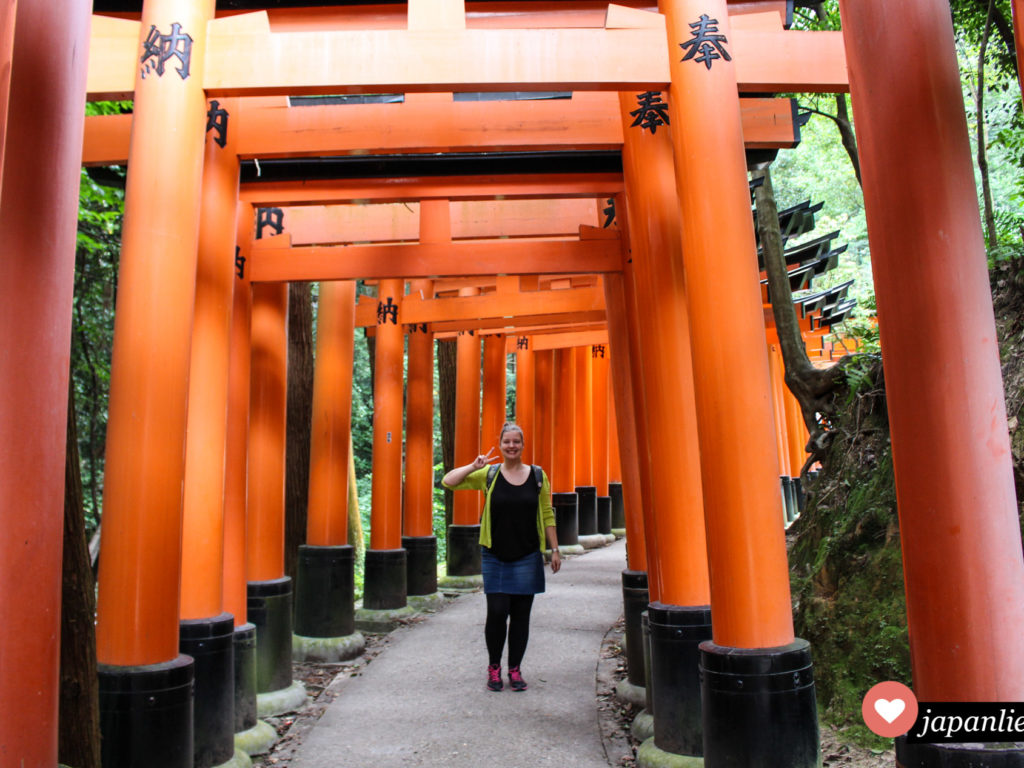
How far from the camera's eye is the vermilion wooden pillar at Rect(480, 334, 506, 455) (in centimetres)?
1375

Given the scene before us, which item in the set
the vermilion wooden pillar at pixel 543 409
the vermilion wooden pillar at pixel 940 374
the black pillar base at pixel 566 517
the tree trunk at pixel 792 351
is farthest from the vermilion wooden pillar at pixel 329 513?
the vermilion wooden pillar at pixel 543 409

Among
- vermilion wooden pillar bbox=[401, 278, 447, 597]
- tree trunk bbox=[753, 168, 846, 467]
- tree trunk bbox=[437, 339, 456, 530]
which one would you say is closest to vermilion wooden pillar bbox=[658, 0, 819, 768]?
tree trunk bbox=[753, 168, 846, 467]

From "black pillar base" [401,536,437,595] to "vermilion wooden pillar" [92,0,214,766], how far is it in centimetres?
671

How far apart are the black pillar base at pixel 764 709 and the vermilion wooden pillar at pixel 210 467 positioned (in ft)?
8.95

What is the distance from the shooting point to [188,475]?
16.4 ft

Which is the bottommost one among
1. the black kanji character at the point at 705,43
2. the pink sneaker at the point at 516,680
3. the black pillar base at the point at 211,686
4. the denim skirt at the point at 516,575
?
the pink sneaker at the point at 516,680

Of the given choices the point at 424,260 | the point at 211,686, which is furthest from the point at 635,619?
the point at 424,260

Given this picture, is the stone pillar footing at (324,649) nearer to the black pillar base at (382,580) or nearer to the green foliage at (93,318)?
the black pillar base at (382,580)

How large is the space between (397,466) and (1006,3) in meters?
7.79

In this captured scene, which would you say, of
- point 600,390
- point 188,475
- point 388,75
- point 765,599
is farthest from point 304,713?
point 600,390

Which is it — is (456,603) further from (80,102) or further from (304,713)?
(80,102)

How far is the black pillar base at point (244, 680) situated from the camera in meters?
5.45

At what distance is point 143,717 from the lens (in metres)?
→ 3.89

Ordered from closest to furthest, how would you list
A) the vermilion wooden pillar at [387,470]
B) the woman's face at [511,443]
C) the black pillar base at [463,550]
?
the woman's face at [511,443], the vermilion wooden pillar at [387,470], the black pillar base at [463,550]
